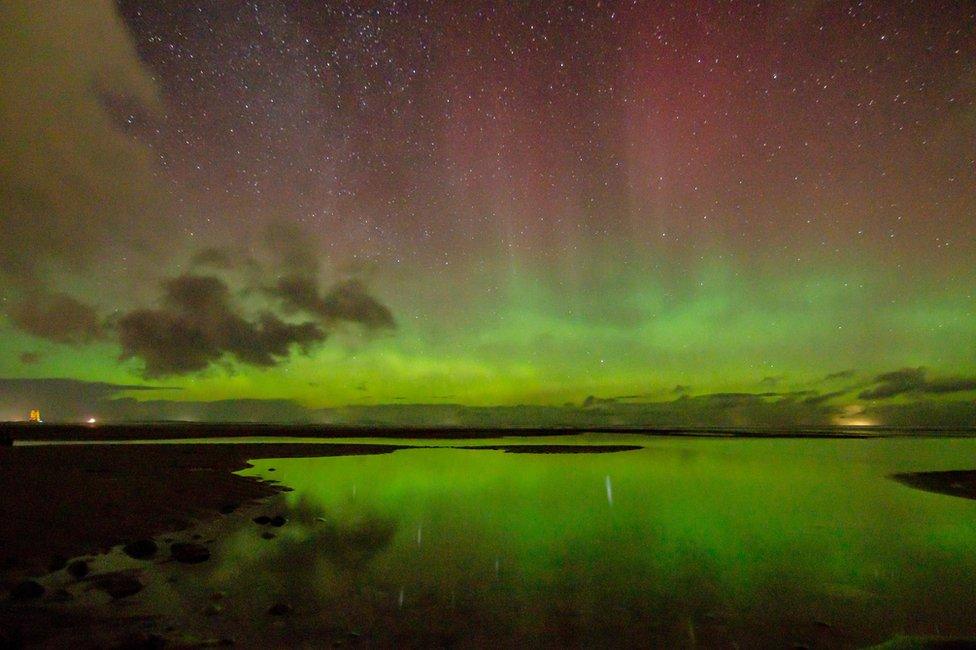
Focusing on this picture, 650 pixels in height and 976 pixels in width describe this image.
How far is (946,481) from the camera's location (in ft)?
103

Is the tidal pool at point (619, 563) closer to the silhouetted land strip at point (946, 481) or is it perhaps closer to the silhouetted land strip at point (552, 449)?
the silhouetted land strip at point (946, 481)

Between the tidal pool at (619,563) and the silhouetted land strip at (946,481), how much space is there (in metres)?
1.75

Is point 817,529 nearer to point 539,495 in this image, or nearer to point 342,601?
point 539,495

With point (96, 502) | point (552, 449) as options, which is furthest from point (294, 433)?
point (96, 502)

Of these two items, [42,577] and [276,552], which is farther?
[276,552]

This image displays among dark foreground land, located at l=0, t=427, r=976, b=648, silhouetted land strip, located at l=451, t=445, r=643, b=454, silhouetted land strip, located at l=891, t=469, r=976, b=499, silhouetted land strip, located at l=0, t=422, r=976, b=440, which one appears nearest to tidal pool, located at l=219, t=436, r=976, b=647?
dark foreground land, located at l=0, t=427, r=976, b=648

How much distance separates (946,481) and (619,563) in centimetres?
2842

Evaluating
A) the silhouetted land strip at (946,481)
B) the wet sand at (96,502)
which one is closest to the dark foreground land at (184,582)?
the wet sand at (96,502)

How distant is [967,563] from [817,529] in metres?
4.72

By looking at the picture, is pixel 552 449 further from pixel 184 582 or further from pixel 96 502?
pixel 184 582

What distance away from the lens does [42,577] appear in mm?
10633

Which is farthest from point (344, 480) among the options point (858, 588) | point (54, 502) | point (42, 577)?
point (858, 588)

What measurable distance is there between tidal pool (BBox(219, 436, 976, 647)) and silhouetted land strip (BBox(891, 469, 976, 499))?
1.75 meters

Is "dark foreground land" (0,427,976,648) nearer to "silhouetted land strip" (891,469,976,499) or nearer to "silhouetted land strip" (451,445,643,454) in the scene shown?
"silhouetted land strip" (891,469,976,499)
